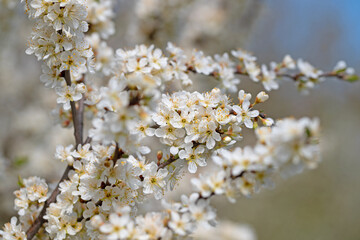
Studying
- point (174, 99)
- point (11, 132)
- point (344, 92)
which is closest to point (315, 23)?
point (344, 92)

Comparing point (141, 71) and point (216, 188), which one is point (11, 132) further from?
point (216, 188)

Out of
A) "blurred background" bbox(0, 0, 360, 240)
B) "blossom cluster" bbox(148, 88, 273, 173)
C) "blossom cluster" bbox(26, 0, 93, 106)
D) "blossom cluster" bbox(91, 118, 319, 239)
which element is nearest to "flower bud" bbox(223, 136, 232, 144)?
"blossom cluster" bbox(148, 88, 273, 173)

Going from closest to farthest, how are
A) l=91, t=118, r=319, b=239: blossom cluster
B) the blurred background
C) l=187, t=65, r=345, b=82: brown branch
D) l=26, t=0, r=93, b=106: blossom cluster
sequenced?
l=91, t=118, r=319, b=239: blossom cluster < l=26, t=0, r=93, b=106: blossom cluster < l=187, t=65, r=345, b=82: brown branch < the blurred background

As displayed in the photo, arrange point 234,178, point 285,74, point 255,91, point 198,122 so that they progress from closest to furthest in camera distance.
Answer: point 234,178, point 198,122, point 285,74, point 255,91

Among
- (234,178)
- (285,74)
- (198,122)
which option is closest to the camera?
(234,178)

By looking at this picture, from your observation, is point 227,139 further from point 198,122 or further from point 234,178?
point 234,178

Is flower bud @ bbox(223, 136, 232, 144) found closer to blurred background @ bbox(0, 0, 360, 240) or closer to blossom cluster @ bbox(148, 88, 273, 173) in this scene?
blossom cluster @ bbox(148, 88, 273, 173)

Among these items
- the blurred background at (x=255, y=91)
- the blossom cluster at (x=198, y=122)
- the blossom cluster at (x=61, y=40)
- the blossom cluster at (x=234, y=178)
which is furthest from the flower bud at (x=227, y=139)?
the blurred background at (x=255, y=91)

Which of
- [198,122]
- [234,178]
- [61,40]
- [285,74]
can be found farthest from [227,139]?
[285,74]
